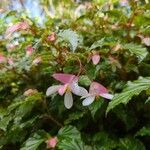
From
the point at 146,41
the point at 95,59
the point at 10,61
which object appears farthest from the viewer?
the point at 10,61

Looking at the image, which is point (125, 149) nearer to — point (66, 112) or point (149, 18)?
point (66, 112)

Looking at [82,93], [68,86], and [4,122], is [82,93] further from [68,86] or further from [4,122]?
[4,122]

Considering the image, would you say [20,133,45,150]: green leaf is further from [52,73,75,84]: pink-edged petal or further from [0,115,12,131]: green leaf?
[52,73,75,84]: pink-edged petal

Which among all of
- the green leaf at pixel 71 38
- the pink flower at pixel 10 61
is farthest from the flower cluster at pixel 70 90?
the pink flower at pixel 10 61

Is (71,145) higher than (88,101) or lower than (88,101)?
lower

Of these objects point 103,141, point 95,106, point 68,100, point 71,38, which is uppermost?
point 71,38

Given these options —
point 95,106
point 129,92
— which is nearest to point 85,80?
point 95,106

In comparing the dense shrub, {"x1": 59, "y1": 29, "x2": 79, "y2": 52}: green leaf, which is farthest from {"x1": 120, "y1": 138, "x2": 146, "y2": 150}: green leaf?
{"x1": 59, "y1": 29, "x2": 79, "y2": 52}: green leaf

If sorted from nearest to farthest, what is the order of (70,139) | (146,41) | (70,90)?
(70,90) < (70,139) < (146,41)
